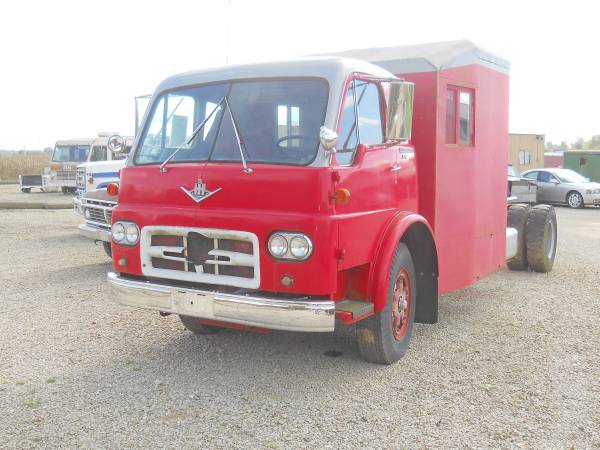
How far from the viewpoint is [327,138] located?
13.5 ft

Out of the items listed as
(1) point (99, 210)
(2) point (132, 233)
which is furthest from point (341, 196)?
(1) point (99, 210)

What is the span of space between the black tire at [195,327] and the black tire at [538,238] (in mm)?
5041

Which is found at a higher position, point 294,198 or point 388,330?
point 294,198

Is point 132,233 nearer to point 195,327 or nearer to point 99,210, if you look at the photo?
point 195,327

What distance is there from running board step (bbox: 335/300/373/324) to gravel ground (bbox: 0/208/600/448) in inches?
22.2

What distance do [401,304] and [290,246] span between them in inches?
57.9

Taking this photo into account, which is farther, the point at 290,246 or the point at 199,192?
the point at 199,192

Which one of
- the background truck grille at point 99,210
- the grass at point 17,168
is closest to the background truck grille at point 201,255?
the background truck grille at point 99,210

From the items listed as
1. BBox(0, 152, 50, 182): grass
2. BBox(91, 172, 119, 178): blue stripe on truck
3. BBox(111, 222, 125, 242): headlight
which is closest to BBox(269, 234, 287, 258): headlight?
BBox(111, 222, 125, 242): headlight

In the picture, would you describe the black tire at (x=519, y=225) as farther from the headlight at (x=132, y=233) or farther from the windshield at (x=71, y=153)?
the windshield at (x=71, y=153)

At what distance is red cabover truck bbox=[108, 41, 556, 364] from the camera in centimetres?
425

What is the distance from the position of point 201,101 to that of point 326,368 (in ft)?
7.56

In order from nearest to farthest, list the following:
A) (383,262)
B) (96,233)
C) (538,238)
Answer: (383,262)
(538,238)
(96,233)

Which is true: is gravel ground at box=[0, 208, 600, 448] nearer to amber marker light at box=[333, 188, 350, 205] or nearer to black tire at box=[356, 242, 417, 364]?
black tire at box=[356, 242, 417, 364]
